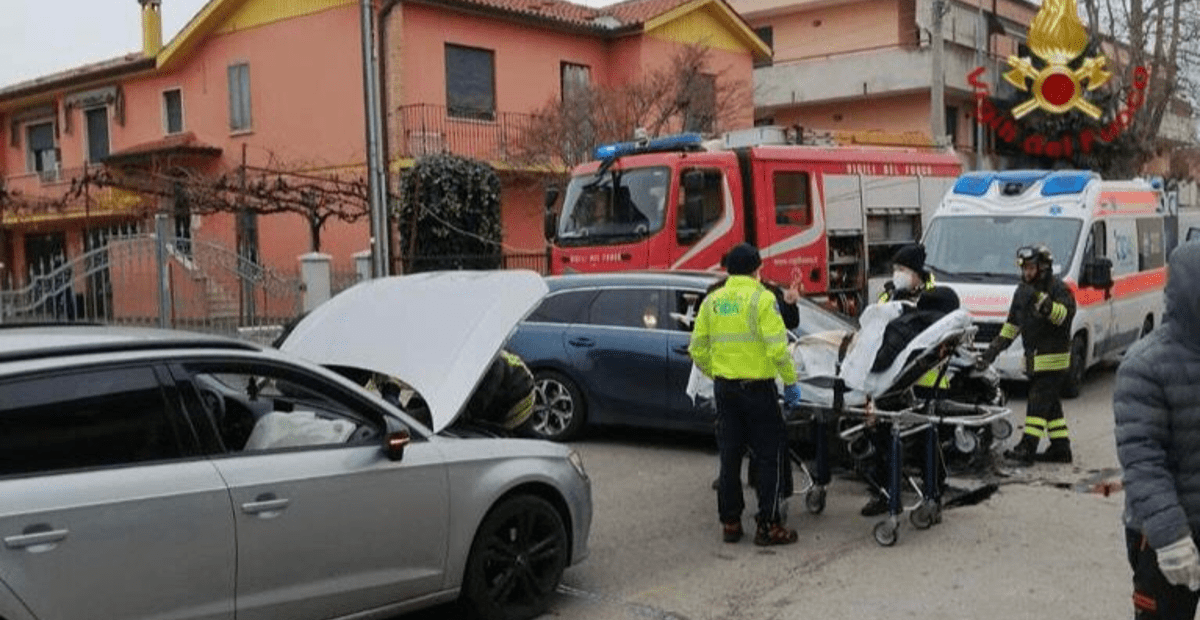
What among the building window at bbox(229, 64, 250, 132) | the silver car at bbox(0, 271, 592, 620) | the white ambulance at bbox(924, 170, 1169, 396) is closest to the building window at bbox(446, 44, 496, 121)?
the building window at bbox(229, 64, 250, 132)

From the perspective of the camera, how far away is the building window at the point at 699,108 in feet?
80.8

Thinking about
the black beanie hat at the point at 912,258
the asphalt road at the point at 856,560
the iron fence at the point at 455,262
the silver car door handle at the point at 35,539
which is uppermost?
the iron fence at the point at 455,262

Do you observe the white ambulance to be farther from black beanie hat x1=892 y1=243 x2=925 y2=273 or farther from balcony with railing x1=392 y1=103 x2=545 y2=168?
balcony with railing x1=392 y1=103 x2=545 y2=168

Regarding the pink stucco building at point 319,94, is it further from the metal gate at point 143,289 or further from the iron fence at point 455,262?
the metal gate at point 143,289

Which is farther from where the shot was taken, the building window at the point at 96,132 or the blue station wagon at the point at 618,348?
the building window at the point at 96,132

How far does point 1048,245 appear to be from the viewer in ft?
40.8

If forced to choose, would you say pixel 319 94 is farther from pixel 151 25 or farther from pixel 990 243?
pixel 990 243

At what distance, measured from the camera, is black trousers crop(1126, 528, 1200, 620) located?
11.3ft

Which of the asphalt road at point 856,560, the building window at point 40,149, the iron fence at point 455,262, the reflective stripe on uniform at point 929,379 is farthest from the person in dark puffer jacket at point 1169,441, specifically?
the building window at point 40,149

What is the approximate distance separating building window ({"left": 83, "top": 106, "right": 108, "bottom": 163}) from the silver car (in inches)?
1081

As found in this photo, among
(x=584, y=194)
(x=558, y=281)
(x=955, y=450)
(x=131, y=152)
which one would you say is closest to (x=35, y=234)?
(x=131, y=152)

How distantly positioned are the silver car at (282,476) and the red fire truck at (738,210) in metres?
7.89

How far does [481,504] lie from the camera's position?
16.9 ft

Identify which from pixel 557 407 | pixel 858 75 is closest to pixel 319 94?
pixel 557 407
